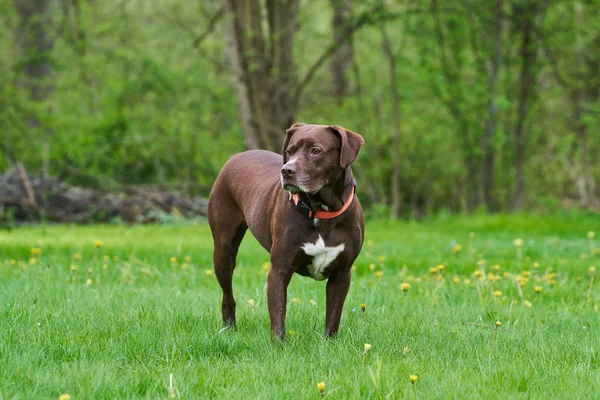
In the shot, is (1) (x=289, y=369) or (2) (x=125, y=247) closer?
(1) (x=289, y=369)

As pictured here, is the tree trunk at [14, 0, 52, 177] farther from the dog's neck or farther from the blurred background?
the dog's neck

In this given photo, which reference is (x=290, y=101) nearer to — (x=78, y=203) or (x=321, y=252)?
(x=78, y=203)

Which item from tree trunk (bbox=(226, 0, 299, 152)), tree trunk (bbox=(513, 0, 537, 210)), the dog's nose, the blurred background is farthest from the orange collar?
tree trunk (bbox=(513, 0, 537, 210))

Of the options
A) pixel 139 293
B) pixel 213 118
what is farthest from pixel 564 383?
pixel 213 118

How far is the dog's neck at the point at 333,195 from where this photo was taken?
14.6ft

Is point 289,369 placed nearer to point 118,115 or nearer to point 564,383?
point 564,383

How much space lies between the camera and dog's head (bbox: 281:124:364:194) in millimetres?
4270

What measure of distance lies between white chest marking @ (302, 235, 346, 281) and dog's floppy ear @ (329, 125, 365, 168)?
19.0 inches

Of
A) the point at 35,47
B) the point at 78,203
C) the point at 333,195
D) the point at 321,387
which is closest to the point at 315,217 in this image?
the point at 333,195

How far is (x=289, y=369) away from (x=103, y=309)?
1976 mm

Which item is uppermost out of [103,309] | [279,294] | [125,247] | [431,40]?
[431,40]

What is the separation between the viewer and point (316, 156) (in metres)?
4.42

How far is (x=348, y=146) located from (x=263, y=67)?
10.2 m

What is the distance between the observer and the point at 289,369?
3816 mm
